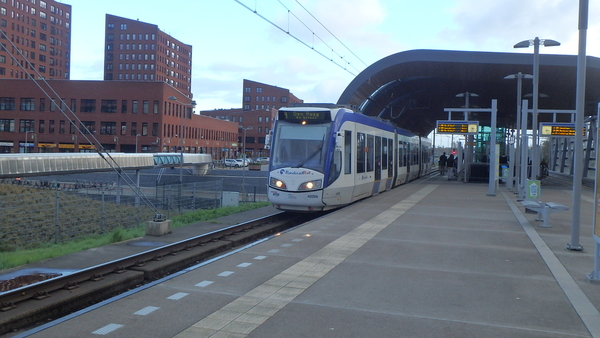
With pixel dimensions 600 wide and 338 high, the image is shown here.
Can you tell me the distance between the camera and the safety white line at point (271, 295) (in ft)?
19.6

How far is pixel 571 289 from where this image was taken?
784 centimetres

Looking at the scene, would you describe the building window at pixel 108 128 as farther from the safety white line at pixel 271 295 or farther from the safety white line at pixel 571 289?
the safety white line at pixel 571 289

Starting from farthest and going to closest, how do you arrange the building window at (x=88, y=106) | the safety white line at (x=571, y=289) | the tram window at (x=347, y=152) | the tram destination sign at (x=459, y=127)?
1. the building window at (x=88, y=106)
2. the tram destination sign at (x=459, y=127)
3. the tram window at (x=347, y=152)
4. the safety white line at (x=571, y=289)

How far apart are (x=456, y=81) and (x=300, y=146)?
26.4 metres

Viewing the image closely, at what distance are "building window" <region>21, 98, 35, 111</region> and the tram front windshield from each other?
3869 cm

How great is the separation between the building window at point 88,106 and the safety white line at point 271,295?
142 feet

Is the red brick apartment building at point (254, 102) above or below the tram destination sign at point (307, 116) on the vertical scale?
above

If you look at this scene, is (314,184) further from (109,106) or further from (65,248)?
(109,106)

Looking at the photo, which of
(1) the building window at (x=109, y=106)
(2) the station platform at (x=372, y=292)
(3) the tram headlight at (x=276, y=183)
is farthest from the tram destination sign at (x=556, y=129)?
(1) the building window at (x=109, y=106)

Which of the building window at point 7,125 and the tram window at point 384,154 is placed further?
the building window at point 7,125

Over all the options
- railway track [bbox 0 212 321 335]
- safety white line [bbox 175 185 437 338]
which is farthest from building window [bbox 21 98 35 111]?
safety white line [bbox 175 185 437 338]

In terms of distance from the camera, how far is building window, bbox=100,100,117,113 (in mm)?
49562

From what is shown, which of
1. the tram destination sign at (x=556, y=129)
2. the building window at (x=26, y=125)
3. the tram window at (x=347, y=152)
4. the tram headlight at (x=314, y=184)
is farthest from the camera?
the building window at (x=26, y=125)

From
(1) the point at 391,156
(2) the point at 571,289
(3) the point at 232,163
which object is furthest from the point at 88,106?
(2) the point at 571,289
